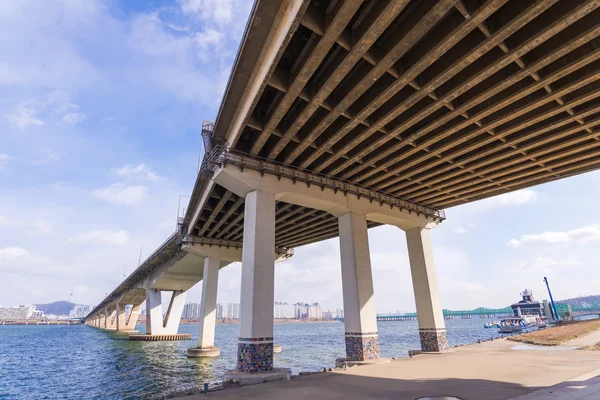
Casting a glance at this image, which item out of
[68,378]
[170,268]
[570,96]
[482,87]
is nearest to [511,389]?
[482,87]

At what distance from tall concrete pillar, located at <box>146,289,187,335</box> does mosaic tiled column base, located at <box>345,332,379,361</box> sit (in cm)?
4668

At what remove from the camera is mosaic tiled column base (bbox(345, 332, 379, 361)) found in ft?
60.9

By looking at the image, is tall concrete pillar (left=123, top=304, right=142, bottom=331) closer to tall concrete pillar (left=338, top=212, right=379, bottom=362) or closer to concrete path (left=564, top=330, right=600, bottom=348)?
tall concrete pillar (left=338, top=212, right=379, bottom=362)

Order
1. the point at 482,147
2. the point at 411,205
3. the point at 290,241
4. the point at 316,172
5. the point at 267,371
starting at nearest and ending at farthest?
the point at 267,371
the point at 482,147
the point at 316,172
the point at 411,205
the point at 290,241

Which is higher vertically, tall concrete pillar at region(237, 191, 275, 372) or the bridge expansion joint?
the bridge expansion joint

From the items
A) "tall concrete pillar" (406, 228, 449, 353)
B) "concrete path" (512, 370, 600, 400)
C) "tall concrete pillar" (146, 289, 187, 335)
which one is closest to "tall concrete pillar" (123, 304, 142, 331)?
"tall concrete pillar" (146, 289, 187, 335)

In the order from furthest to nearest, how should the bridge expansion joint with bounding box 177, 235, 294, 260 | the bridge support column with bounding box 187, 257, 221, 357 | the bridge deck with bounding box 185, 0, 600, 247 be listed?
the bridge expansion joint with bounding box 177, 235, 294, 260
the bridge support column with bounding box 187, 257, 221, 357
the bridge deck with bounding box 185, 0, 600, 247

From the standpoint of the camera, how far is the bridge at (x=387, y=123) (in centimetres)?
955

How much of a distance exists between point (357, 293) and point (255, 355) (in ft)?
24.3

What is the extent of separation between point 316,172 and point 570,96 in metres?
12.5

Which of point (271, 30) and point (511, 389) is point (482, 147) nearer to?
point (511, 389)

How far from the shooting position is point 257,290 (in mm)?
15695

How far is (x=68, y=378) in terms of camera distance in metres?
21.8

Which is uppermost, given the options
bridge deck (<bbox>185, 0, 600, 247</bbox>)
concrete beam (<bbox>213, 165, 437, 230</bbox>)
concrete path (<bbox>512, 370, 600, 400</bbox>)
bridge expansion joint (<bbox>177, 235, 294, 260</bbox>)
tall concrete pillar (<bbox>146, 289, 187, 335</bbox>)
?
bridge deck (<bbox>185, 0, 600, 247</bbox>)
